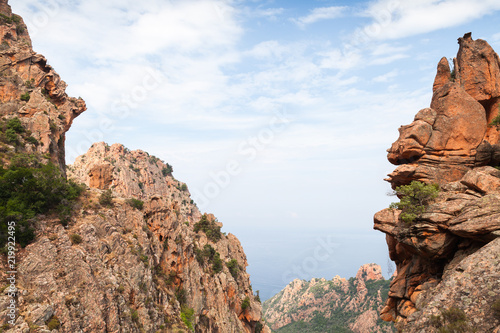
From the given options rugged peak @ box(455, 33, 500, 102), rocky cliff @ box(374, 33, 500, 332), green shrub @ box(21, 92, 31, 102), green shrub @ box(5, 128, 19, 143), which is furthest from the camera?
green shrub @ box(21, 92, 31, 102)

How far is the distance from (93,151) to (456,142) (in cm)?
10783

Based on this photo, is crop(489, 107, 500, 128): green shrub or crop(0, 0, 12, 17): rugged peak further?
crop(0, 0, 12, 17): rugged peak

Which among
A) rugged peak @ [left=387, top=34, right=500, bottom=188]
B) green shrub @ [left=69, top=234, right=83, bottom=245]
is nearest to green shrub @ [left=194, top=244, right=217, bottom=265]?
green shrub @ [left=69, top=234, right=83, bottom=245]

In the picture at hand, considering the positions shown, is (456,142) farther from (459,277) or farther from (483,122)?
(459,277)

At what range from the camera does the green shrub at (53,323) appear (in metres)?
24.5

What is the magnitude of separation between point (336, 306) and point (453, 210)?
12713 centimetres

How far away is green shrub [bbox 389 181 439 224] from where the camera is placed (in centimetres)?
2284

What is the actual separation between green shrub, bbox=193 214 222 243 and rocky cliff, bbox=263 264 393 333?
62.8m

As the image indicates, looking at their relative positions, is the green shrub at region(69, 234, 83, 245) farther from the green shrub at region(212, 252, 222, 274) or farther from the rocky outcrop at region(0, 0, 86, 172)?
the green shrub at region(212, 252, 222, 274)

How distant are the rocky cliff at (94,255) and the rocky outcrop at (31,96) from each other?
0.52 feet

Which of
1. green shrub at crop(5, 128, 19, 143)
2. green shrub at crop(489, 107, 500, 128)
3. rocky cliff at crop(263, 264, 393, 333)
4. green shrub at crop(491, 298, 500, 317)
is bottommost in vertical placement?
rocky cliff at crop(263, 264, 393, 333)

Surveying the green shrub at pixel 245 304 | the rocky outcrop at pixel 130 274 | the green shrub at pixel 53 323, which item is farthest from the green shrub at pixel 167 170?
the green shrub at pixel 53 323

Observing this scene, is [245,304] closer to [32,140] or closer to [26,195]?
[26,195]

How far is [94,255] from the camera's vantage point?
33594 millimetres
